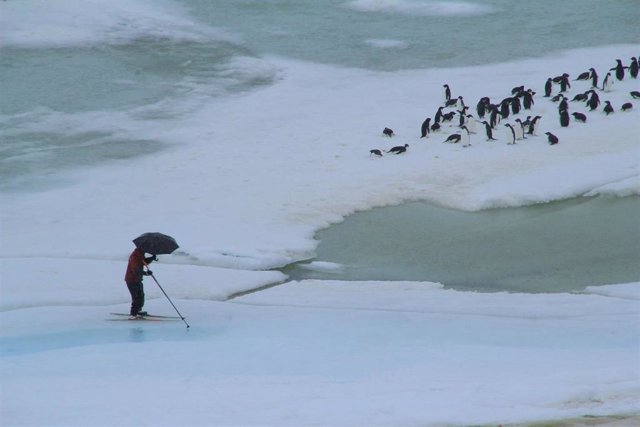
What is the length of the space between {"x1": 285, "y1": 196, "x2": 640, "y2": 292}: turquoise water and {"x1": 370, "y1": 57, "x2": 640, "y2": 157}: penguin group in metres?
2.87

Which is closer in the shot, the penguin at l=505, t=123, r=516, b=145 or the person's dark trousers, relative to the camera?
the person's dark trousers

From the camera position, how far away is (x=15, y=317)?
11781 mm

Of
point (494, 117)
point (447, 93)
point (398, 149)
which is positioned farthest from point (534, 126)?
point (447, 93)

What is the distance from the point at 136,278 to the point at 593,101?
453 inches

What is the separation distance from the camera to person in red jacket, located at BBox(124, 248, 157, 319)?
11359mm

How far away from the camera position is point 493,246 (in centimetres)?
1445

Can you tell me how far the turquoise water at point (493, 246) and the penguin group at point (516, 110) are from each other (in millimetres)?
2874

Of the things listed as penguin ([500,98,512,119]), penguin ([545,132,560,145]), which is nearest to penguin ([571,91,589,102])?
penguin ([500,98,512,119])

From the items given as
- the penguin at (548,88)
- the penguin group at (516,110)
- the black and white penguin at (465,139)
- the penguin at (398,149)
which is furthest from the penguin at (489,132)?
the penguin at (548,88)

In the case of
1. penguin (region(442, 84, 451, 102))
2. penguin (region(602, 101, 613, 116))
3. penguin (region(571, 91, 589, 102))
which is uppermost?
penguin (region(442, 84, 451, 102))

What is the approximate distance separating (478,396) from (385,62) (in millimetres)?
17804

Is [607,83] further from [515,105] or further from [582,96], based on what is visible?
[515,105]

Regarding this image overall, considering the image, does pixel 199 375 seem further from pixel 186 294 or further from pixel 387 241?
pixel 387 241

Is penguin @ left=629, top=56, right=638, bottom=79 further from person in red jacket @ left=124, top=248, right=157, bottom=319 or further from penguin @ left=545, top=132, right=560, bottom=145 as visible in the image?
person in red jacket @ left=124, top=248, right=157, bottom=319
